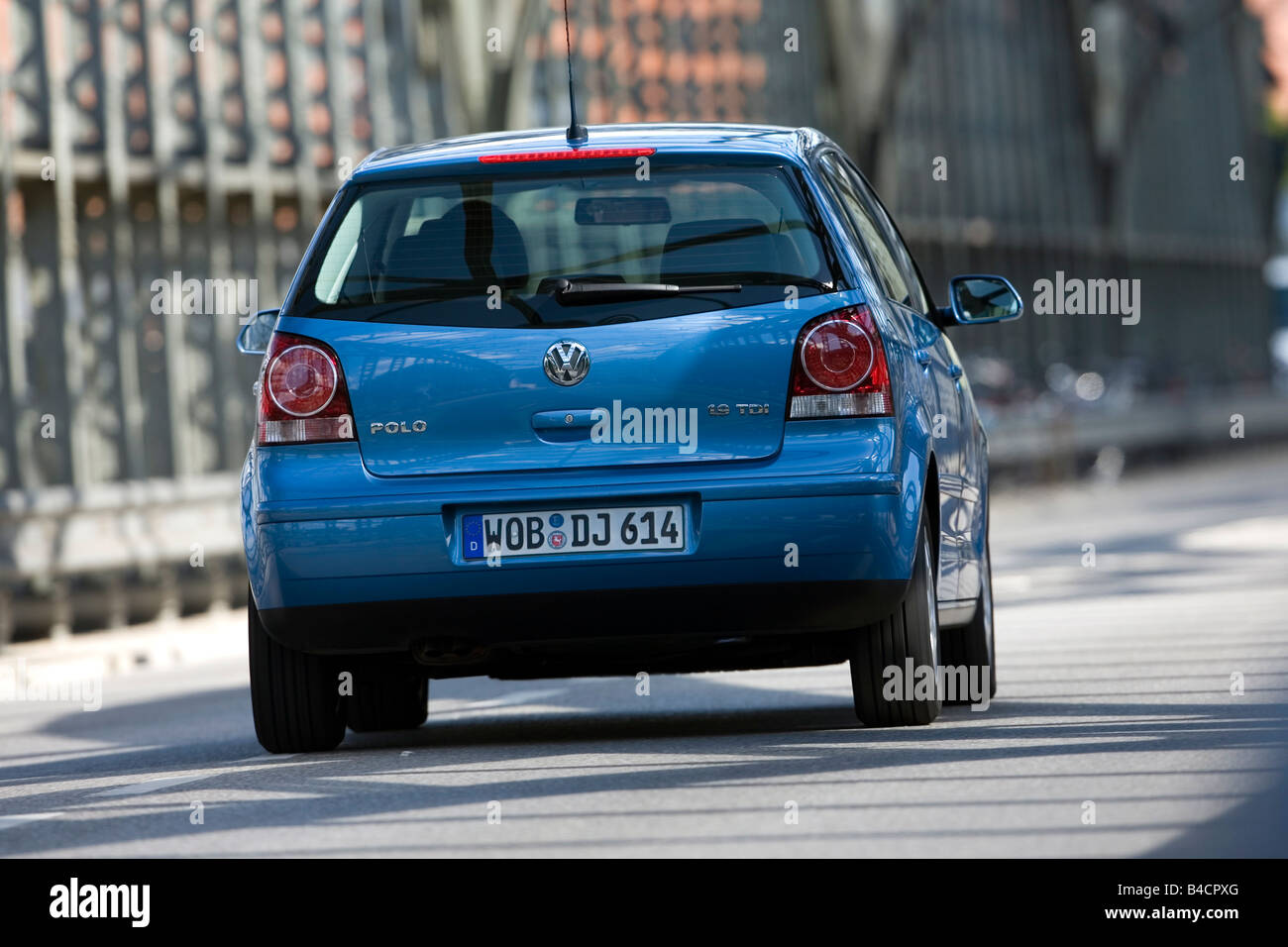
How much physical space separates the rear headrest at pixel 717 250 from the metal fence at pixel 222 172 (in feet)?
33.0

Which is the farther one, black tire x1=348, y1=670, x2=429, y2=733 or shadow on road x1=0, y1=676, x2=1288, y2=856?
black tire x1=348, y1=670, x2=429, y2=733

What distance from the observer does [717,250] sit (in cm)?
743

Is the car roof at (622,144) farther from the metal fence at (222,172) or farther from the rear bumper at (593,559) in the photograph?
the metal fence at (222,172)

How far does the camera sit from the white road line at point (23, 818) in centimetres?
682

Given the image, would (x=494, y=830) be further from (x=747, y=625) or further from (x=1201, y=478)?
(x=1201, y=478)

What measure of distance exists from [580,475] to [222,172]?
17.5m

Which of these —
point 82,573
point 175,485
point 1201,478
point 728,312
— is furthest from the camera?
point 1201,478

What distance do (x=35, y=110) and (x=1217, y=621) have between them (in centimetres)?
1167

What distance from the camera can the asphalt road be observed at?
19.6 feet

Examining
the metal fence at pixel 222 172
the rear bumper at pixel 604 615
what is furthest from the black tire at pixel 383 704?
the metal fence at pixel 222 172

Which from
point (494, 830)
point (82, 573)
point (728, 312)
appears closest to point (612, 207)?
point (728, 312)

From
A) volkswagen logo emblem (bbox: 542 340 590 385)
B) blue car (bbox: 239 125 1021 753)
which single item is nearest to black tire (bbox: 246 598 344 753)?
blue car (bbox: 239 125 1021 753)

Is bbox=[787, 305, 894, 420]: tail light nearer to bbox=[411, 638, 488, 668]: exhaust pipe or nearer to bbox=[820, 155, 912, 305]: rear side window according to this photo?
bbox=[820, 155, 912, 305]: rear side window
